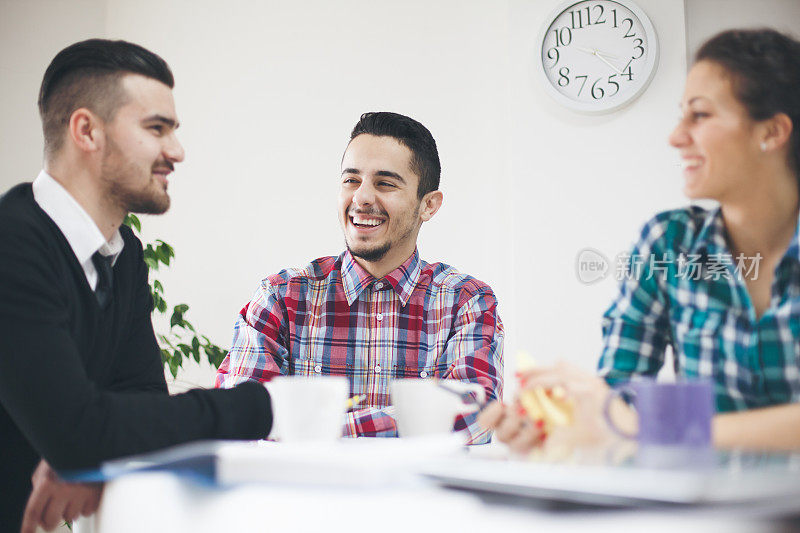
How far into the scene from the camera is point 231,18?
3100 millimetres

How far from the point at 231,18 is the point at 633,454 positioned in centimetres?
292

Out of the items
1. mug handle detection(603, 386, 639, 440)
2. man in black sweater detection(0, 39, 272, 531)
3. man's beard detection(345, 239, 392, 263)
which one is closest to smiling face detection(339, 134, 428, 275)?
man's beard detection(345, 239, 392, 263)

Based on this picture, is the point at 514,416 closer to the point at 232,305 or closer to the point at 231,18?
the point at 232,305

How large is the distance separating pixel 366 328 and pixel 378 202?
0.35 metres

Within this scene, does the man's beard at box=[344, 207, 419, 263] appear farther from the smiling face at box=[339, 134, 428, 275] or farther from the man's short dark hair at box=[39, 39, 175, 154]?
the man's short dark hair at box=[39, 39, 175, 154]

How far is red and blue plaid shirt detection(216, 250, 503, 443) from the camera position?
1.68m

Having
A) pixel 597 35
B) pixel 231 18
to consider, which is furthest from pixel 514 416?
pixel 231 18

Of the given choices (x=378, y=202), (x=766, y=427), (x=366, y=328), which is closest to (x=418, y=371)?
(x=366, y=328)

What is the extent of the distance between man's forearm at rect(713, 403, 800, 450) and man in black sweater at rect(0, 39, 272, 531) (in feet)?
2.00

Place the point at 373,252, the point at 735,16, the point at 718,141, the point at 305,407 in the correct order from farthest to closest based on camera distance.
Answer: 1. the point at 735,16
2. the point at 373,252
3. the point at 718,141
4. the point at 305,407

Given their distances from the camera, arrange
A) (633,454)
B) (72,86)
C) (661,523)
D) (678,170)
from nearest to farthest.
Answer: (661,523), (633,454), (72,86), (678,170)

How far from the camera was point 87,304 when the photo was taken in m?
1.15

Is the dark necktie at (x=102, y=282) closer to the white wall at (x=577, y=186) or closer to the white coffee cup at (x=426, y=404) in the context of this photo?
the white coffee cup at (x=426, y=404)

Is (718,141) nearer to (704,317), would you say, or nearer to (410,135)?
(704,317)
